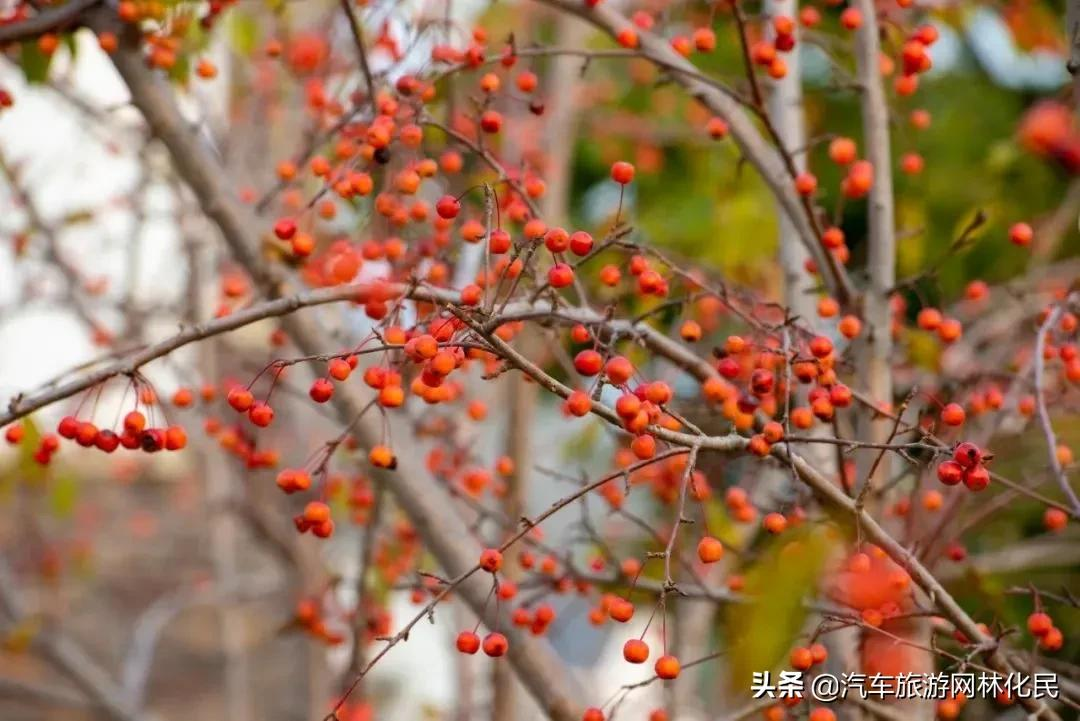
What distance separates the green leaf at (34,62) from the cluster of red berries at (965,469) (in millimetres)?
1869

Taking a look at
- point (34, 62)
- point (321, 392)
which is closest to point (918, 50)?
point (321, 392)

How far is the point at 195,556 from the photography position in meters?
7.92

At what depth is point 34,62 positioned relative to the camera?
237 cm

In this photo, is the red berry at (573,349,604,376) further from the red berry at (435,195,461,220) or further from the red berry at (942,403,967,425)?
the red berry at (942,403,967,425)

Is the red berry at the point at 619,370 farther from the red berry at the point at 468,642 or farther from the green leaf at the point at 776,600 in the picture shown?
the red berry at the point at 468,642

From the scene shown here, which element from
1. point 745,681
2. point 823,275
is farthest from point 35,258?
point 745,681

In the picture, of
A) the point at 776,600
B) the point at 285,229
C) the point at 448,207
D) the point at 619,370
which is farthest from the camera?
the point at 285,229

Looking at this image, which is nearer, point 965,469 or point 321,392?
point 965,469

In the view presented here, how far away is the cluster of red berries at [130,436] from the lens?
1593 mm

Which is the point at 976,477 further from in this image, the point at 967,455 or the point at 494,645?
the point at 494,645

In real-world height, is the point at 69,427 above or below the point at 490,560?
above

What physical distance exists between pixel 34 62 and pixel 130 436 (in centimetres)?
111

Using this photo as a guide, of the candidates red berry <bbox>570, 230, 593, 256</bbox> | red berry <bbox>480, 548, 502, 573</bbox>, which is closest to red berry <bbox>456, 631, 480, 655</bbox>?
red berry <bbox>480, 548, 502, 573</bbox>

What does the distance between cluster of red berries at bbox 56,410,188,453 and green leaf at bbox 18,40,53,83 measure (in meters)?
1.04
